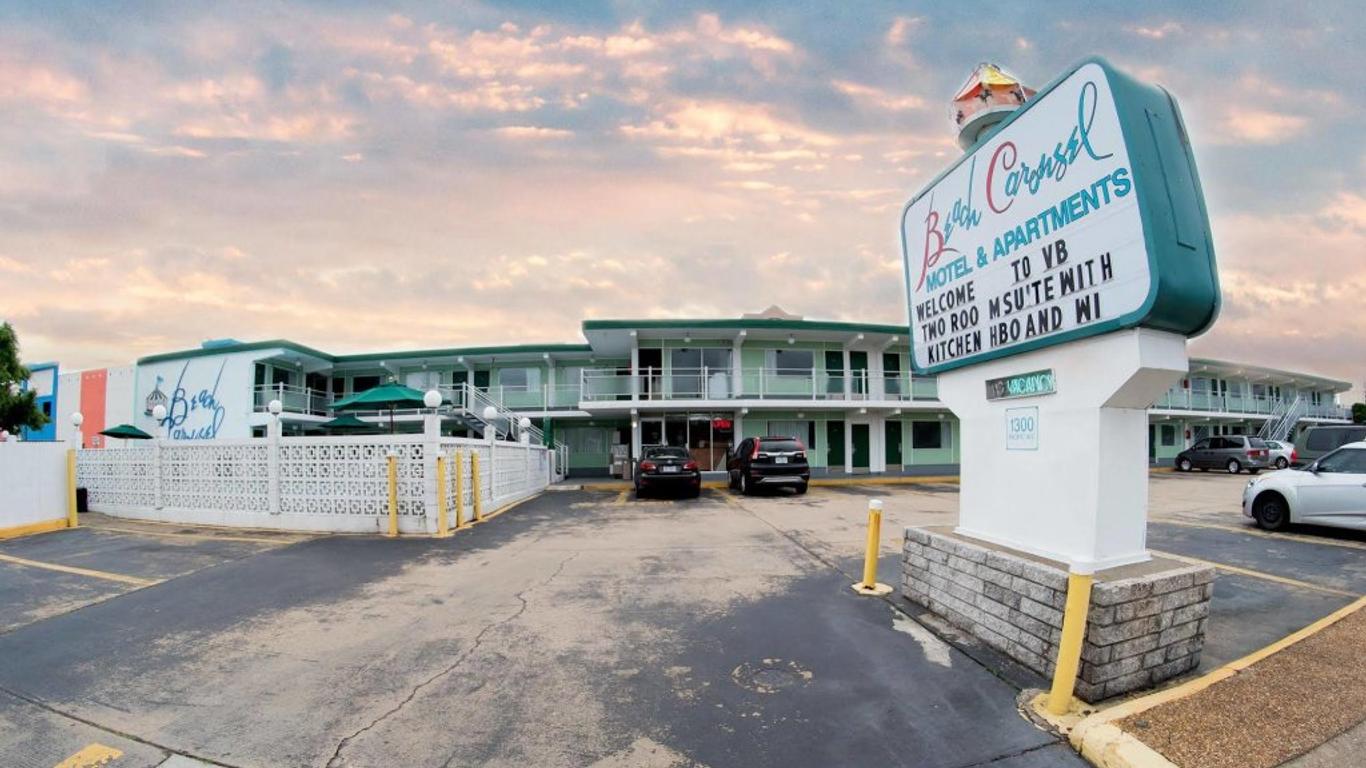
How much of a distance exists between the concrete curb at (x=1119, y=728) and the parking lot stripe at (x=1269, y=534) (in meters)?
7.11

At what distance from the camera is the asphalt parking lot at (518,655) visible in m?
3.33

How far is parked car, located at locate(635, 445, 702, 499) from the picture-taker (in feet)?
56.0

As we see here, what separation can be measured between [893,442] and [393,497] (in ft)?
71.8

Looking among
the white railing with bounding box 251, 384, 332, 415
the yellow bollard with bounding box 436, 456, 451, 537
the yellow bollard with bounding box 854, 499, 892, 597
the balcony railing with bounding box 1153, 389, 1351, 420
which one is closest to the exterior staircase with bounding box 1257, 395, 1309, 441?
the balcony railing with bounding box 1153, 389, 1351, 420

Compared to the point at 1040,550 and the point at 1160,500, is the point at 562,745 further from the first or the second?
the point at 1160,500

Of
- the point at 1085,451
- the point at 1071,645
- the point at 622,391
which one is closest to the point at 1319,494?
the point at 1085,451

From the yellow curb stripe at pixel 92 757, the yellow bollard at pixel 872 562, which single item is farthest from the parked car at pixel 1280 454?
the yellow curb stripe at pixel 92 757

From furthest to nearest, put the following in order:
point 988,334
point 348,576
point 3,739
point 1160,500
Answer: point 1160,500, point 348,576, point 988,334, point 3,739

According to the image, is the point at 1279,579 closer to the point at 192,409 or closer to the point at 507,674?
the point at 507,674

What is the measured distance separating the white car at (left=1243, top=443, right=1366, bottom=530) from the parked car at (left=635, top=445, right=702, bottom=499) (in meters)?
11.7

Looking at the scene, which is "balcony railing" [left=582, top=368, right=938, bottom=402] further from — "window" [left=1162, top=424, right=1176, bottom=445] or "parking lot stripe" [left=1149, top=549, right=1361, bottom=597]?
"window" [left=1162, top=424, right=1176, bottom=445]

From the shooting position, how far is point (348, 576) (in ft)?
23.6

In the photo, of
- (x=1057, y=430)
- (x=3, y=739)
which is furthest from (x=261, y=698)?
(x=1057, y=430)

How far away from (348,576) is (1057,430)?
7443 mm
